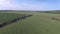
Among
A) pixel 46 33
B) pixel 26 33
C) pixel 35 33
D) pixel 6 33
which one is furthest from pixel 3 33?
pixel 46 33

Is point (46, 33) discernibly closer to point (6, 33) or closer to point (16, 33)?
point (16, 33)

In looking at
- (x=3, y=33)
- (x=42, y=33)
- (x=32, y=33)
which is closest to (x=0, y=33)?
(x=3, y=33)

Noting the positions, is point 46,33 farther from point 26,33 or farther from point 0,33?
point 0,33

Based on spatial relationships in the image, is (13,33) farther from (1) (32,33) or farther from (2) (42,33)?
(2) (42,33)

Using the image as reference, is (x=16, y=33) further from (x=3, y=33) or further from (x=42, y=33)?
(x=42, y=33)

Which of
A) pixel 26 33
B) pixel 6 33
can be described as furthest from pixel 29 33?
pixel 6 33

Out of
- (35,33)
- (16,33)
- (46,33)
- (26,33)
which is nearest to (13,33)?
(16,33)
